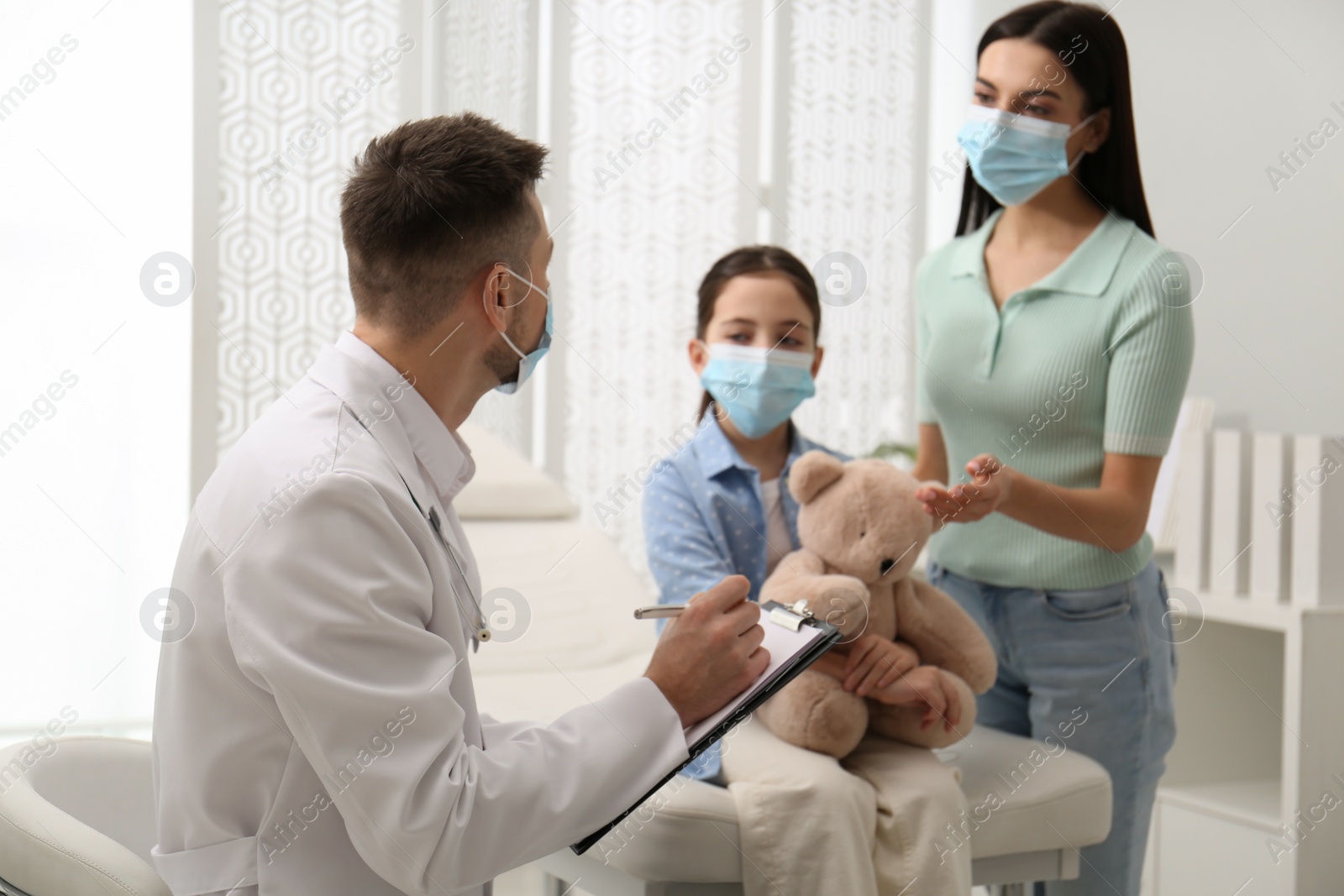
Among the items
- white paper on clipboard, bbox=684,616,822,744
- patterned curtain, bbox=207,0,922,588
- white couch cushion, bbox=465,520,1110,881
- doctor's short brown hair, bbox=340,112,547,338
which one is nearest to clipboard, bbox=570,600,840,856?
white paper on clipboard, bbox=684,616,822,744

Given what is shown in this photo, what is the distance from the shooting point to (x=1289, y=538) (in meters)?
2.05

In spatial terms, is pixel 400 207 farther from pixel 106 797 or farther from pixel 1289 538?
pixel 1289 538

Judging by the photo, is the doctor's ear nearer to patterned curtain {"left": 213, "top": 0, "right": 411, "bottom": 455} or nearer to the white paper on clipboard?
the white paper on clipboard

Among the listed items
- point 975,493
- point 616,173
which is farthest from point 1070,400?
point 616,173

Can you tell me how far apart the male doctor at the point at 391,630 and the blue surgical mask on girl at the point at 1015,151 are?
0.71m

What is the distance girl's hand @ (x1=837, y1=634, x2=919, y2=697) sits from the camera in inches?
49.0

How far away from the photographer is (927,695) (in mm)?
1251

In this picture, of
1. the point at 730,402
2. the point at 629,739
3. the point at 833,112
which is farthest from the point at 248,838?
the point at 833,112

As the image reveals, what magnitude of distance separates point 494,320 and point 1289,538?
68.9 inches

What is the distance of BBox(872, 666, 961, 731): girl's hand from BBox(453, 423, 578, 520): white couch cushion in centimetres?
104

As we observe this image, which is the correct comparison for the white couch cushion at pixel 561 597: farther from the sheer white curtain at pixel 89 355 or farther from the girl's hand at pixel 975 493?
the sheer white curtain at pixel 89 355

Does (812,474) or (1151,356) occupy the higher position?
(1151,356)

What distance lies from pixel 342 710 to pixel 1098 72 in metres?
1.24

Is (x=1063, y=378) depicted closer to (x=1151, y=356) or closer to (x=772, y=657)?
(x=1151, y=356)
